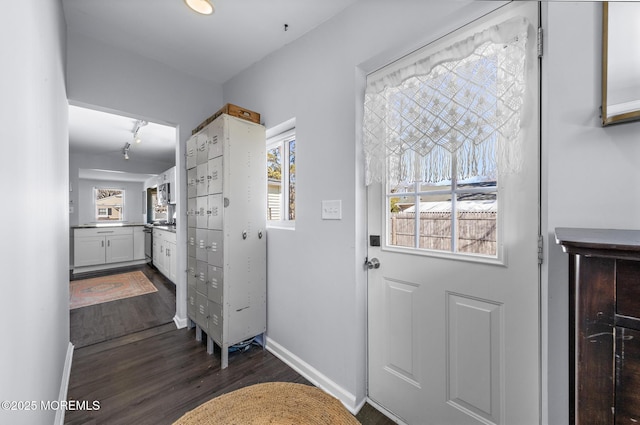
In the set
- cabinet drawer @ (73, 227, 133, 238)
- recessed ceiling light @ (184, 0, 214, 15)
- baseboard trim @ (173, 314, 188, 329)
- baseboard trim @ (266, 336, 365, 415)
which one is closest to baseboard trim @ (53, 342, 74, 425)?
baseboard trim @ (173, 314, 188, 329)

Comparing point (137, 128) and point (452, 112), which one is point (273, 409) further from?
point (137, 128)

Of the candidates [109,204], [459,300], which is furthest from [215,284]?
[109,204]

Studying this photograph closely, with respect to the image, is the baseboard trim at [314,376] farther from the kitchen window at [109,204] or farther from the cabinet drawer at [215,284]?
the kitchen window at [109,204]

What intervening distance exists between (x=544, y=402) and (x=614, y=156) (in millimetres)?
918

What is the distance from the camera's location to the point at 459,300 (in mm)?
1197

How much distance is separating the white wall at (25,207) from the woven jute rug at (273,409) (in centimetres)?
52

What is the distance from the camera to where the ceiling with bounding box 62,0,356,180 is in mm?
1669

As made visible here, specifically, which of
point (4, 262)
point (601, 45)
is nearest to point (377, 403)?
point (4, 262)

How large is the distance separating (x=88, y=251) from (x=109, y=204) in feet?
7.69

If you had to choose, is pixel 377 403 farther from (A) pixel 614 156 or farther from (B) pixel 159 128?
(B) pixel 159 128

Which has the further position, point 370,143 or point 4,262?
point 370,143

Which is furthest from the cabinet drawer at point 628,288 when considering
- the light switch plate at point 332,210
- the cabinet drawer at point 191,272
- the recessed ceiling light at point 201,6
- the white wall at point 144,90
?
the white wall at point 144,90

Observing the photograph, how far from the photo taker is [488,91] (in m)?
1.06

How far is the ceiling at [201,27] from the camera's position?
65.7 inches
